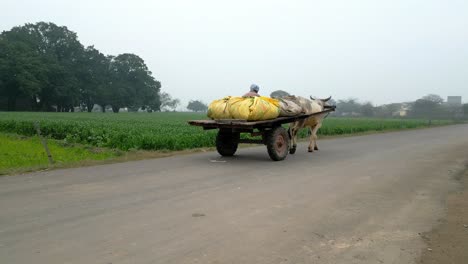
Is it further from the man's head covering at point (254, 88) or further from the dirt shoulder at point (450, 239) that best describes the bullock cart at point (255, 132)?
the dirt shoulder at point (450, 239)

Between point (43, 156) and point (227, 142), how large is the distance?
5.87 m

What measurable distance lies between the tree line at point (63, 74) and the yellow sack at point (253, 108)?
6114 centimetres

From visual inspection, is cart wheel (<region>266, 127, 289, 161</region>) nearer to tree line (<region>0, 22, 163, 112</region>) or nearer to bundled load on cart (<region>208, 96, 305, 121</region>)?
bundled load on cart (<region>208, 96, 305, 121</region>)

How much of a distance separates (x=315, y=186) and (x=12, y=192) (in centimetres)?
545

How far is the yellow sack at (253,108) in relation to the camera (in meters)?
11.0

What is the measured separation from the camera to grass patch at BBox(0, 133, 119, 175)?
35.1 ft

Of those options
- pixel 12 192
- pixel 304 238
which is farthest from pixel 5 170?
pixel 304 238

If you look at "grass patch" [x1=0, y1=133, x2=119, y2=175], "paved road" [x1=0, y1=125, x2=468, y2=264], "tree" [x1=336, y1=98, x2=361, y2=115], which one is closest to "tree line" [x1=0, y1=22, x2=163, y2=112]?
"tree" [x1=336, y1=98, x2=361, y2=115]

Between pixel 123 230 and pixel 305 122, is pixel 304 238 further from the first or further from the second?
pixel 305 122

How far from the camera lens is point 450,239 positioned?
5035 millimetres

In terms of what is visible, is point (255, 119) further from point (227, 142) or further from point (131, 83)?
point (131, 83)

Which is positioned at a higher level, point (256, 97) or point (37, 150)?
point (256, 97)

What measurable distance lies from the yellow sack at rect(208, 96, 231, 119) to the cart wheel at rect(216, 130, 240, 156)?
1.05 meters

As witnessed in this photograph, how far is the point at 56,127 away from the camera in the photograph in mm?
21359
